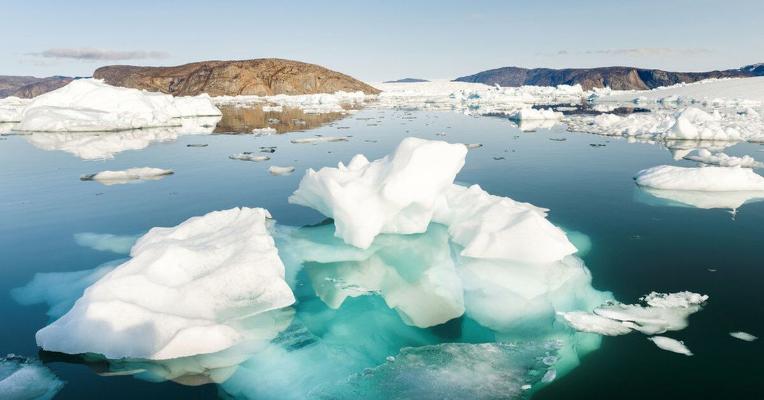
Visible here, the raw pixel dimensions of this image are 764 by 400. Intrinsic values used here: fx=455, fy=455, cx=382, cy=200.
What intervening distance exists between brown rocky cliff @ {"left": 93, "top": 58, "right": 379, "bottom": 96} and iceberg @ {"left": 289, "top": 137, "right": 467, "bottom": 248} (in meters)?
82.7

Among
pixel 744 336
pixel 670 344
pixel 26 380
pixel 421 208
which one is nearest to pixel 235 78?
pixel 421 208

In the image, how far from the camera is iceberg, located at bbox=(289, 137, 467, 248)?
736 cm

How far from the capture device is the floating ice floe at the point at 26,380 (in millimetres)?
4020

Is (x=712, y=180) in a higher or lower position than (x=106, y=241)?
higher

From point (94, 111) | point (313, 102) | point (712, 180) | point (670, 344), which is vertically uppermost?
point (313, 102)

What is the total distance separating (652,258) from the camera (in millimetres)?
7145

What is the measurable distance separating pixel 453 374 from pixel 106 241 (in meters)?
6.92

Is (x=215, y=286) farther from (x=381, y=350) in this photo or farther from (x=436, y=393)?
(x=436, y=393)

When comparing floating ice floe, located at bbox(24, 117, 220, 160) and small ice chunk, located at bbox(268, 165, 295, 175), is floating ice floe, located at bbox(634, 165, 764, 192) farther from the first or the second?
floating ice floe, located at bbox(24, 117, 220, 160)

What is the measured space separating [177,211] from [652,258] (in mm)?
9292

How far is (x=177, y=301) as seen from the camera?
517cm

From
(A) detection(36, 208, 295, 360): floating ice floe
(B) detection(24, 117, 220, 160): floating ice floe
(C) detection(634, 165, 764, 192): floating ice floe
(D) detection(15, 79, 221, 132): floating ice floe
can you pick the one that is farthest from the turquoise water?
(D) detection(15, 79, 221, 132): floating ice floe

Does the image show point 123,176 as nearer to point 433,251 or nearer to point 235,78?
point 433,251

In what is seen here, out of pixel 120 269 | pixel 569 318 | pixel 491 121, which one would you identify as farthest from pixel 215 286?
pixel 491 121
